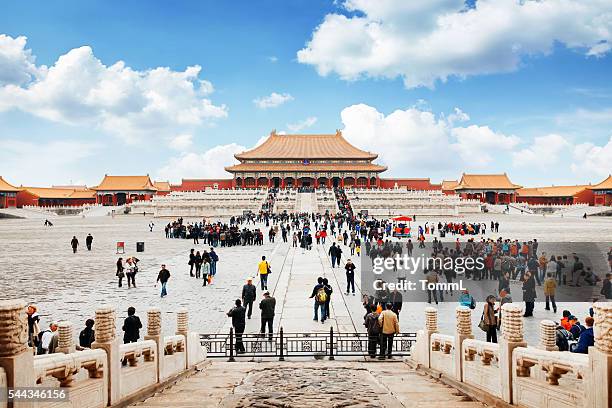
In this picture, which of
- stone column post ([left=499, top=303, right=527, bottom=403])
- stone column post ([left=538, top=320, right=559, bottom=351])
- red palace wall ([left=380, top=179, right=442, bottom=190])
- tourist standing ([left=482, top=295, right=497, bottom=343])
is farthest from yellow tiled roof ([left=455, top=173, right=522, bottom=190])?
stone column post ([left=499, top=303, right=527, bottom=403])

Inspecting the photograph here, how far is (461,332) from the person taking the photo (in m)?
6.43

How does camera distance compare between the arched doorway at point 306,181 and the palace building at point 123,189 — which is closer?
the palace building at point 123,189

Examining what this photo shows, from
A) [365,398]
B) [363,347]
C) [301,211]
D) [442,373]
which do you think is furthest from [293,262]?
[301,211]

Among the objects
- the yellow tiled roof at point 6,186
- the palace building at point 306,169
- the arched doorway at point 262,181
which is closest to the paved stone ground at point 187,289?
the yellow tiled roof at point 6,186

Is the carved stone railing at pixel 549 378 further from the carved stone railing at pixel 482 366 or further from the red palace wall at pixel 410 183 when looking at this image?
the red palace wall at pixel 410 183

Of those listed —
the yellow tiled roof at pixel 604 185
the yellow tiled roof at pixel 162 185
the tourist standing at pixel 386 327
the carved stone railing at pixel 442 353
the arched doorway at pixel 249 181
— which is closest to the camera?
the carved stone railing at pixel 442 353

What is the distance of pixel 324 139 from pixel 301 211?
35138 mm

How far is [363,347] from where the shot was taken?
30.0ft

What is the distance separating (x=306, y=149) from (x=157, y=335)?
75.7m

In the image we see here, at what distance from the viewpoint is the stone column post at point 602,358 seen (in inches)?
160

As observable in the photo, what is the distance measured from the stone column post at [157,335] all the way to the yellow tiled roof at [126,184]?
75.3 meters

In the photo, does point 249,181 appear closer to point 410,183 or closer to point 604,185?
point 410,183

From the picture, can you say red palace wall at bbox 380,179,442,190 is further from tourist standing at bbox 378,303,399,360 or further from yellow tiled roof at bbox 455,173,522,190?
tourist standing at bbox 378,303,399,360

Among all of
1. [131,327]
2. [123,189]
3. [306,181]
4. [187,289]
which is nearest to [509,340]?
[131,327]
